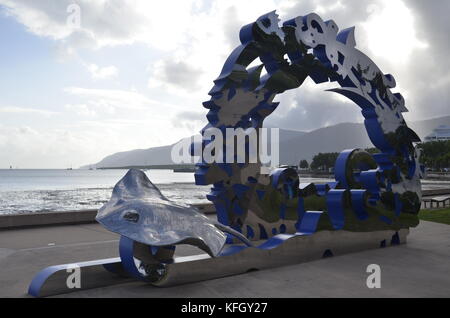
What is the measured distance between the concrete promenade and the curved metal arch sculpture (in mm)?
834

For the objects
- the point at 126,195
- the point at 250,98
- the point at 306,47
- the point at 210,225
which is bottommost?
the point at 210,225

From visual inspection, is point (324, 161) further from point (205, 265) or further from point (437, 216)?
point (205, 265)

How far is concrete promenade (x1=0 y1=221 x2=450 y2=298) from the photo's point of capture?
561cm

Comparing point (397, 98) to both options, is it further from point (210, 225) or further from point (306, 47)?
point (210, 225)

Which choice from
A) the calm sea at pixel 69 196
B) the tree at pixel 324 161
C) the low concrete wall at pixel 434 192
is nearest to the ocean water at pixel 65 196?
the calm sea at pixel 69 196

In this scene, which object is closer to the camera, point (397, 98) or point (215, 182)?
point (215, 182)

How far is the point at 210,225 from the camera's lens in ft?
18.4

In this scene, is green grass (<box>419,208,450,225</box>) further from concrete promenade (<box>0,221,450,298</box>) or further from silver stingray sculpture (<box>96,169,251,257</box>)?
silver stingray sculpture (<box>96,169,251,257</box>)

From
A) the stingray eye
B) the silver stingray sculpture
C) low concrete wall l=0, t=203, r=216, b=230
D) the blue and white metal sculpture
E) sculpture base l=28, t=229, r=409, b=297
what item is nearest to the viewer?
the silver stingray sculpture

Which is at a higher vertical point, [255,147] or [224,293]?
[255,147]

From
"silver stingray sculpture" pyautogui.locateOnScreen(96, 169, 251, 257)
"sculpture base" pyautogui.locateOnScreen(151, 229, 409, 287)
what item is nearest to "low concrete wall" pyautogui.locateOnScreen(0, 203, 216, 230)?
"silver stingray sculpture" pyautogui.locateOnScreen(96, 169, 251, 257)

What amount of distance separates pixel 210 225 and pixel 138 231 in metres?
1.06
